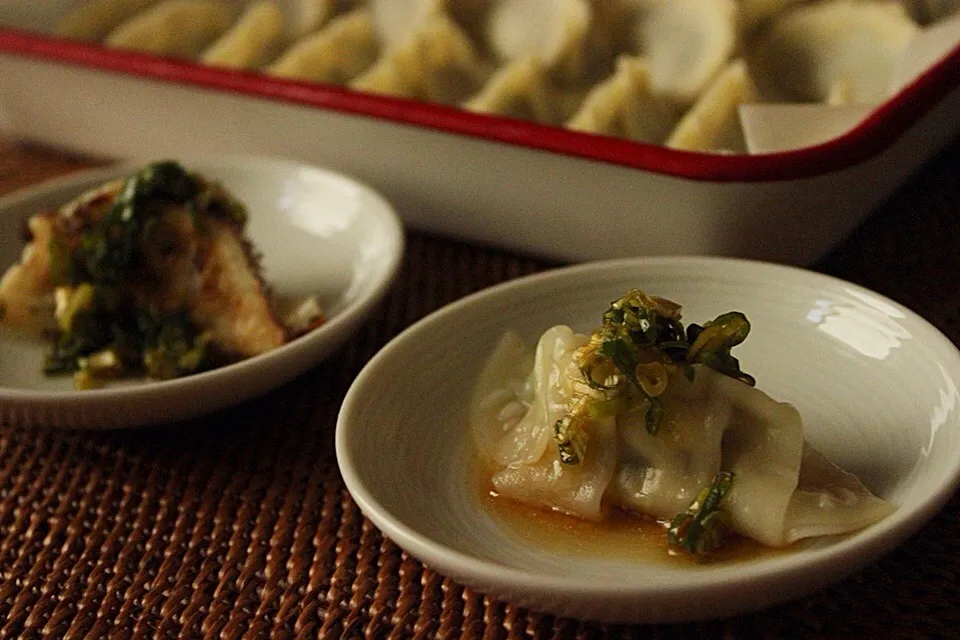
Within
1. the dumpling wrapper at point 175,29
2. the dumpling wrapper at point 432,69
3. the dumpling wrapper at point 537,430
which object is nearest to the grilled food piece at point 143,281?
the dumpling wrapper at point 537,430

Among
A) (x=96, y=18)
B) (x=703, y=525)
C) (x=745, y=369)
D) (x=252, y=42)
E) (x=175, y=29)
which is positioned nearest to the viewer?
(x=703, y=525)

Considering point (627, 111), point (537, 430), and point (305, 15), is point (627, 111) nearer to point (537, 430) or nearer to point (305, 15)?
point (537, 430)

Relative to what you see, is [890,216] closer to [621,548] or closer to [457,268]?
[457,268]

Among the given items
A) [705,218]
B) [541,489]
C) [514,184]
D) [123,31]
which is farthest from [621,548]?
[123,31]

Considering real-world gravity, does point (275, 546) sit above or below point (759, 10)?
below

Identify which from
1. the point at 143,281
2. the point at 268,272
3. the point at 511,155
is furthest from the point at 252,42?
the point at 511,155

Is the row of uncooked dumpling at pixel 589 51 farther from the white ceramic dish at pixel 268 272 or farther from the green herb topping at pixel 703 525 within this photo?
the green herb topping at pixel 703 525

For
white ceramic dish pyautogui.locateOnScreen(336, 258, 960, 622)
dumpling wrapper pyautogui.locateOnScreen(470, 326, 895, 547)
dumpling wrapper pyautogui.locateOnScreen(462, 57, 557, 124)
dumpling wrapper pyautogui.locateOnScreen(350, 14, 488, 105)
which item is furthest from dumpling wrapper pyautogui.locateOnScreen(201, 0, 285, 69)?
dumpling wrapper pyautogui.locateOnScreen(470, 326, 895, 547)
